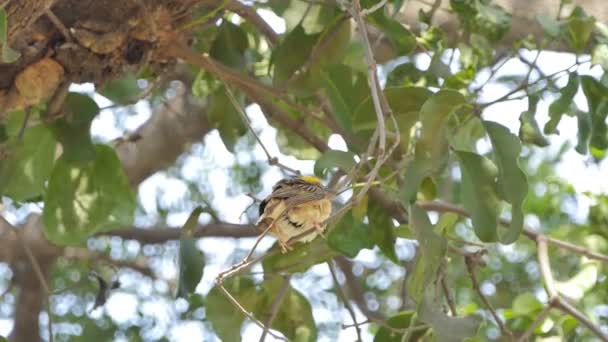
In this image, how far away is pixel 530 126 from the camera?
173 cm

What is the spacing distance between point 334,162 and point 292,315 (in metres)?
0.54

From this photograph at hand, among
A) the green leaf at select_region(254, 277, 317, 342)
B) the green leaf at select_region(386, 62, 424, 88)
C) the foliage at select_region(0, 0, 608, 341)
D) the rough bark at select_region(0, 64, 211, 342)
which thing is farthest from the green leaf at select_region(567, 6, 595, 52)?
the rough bark at select_region(0, 64, 211, 342)

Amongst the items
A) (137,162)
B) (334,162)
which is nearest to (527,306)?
(334,162)

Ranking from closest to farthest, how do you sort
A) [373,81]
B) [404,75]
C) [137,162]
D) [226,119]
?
[373,81], [404,75], [226,119], [137,162]

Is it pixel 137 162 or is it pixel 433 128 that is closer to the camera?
pixel 433 128

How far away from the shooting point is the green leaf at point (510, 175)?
1550mm

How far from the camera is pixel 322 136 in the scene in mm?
2418

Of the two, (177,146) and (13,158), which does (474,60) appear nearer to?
(13,158)

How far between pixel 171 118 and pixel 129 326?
55 centimetres

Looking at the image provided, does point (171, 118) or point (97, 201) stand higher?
point (97, 201)

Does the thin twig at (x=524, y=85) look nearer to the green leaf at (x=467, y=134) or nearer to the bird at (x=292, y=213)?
the green leaf at (x=467, y=134)

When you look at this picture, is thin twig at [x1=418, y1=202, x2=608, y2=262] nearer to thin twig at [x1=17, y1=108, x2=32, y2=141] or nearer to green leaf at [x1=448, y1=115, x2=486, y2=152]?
green leaf at [x1=448, y1=115, x2=486, y2=152]

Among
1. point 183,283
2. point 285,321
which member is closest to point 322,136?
point 285,321

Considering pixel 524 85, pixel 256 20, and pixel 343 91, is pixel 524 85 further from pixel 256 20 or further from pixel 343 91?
pixel 256 20
